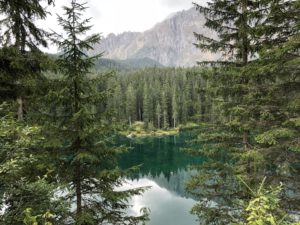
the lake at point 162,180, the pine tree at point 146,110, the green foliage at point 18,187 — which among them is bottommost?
the lake at point 162,180

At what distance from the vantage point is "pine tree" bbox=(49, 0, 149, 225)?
9.20m

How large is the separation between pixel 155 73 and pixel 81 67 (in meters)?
134

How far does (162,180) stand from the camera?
47.5 metres

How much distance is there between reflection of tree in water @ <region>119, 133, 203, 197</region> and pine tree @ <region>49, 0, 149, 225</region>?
1109 inches

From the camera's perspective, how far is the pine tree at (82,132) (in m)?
9.20

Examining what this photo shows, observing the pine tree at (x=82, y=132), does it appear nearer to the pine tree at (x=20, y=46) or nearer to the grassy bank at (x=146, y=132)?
the pine tree at (x=20, y=46)

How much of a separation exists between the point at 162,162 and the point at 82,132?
50.9 meters

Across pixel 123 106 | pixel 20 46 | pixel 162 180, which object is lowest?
pixel 162 180

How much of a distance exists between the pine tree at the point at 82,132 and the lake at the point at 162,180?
6.57 meters

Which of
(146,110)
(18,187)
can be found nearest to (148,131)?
(146,110)

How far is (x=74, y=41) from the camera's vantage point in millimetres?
9609

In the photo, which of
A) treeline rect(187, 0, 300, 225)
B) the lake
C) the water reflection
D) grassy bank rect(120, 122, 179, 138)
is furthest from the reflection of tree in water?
treeline rect(187, 0, 300, 225)

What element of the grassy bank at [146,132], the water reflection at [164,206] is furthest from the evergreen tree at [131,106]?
the water reflection at [164,206]

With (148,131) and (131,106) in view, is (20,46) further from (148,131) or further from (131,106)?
(131,106)
